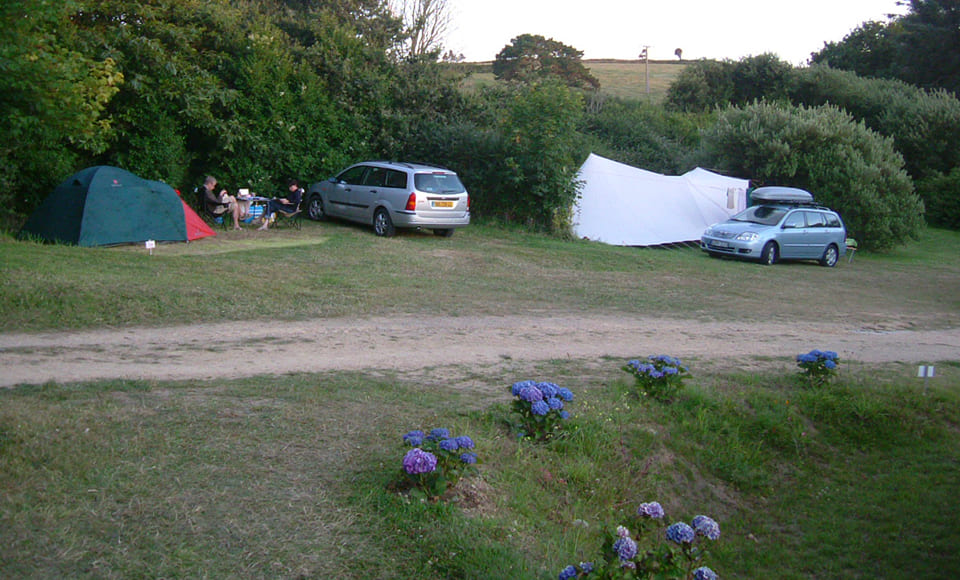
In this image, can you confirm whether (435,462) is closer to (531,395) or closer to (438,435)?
(438,435)

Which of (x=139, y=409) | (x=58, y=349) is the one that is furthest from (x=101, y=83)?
(x=139, y=409)

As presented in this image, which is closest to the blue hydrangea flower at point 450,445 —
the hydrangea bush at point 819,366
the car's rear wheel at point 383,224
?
the hydrangea bush at point 819,366

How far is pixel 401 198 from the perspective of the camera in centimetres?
1850

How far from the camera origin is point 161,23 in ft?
61.5

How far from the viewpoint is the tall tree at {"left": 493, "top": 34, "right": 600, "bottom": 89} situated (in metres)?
58.4

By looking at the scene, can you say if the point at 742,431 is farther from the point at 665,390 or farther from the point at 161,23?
the point at 161,23

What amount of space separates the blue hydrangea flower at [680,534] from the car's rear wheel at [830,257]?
19192 mm

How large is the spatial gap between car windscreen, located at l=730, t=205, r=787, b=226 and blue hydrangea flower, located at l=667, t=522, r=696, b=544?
18.2 m

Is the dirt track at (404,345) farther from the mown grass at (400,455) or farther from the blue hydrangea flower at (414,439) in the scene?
the blue hydrangea flower at (414,439)

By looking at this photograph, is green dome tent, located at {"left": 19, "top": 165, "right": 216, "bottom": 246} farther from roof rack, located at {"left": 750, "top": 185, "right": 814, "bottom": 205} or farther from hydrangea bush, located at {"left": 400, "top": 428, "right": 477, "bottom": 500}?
roof rack, located at {"left": 750, "top": 185, "right": 814, "bottom": 205}

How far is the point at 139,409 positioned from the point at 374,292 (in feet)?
20.1

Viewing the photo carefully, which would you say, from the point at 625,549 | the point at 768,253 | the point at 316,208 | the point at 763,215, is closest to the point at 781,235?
the point at 768,253

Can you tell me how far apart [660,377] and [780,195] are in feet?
54.6

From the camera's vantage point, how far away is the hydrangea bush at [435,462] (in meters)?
5.09
